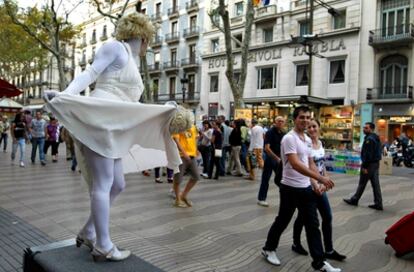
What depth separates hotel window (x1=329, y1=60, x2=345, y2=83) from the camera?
28.4m

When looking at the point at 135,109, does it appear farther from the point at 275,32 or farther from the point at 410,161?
the point at 275,32

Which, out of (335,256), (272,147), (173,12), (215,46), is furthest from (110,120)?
(173,12)

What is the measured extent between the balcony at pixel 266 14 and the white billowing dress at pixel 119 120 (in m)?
31.1

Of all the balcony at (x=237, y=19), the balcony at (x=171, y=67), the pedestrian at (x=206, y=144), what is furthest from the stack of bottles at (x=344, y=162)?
the balcony at (x=171, y=67)

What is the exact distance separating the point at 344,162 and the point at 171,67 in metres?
30.9

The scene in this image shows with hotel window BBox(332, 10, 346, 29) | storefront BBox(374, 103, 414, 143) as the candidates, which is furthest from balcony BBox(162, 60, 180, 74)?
storefront BBox(374, 103, 414, 143)

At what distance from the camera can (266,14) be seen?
108 feet

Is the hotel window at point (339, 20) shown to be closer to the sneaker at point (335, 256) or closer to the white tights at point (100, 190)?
the sneaker at point (335, 256)

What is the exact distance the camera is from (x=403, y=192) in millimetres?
9773

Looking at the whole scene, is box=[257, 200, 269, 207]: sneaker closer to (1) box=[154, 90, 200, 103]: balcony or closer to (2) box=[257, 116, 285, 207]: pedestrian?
(2) box=[257, 116, 285, 207]: pedestrian

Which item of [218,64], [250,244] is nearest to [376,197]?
[250,244]

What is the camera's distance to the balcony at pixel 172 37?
42094 mm

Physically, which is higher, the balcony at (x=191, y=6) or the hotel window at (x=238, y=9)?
the balcony at (x=191, y=6)

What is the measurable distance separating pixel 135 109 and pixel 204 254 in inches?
86.8
